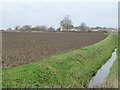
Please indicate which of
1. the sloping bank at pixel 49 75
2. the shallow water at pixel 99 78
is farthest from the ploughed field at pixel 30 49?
the shallow water at pixel 99 78

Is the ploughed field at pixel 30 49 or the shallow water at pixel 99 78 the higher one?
the ploughed field at pixel 30 49

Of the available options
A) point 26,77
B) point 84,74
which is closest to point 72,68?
point 84,74

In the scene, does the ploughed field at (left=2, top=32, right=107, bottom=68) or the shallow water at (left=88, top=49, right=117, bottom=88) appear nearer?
the shallow water at (left=88, top=49, right=117, bottom=88)

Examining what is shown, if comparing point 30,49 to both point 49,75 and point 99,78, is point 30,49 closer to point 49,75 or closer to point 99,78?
A: point 99,78

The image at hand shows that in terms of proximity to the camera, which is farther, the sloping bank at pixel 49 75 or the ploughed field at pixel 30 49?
the ploughed field at pixel 30 49

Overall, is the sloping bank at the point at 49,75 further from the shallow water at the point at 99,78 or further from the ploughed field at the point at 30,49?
the ploughed field at the point at 30,49

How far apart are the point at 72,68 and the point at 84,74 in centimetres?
98

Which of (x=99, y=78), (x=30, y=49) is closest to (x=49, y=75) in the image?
(x=99, y=78)

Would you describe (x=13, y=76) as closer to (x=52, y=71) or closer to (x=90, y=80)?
(x=52, y=71)

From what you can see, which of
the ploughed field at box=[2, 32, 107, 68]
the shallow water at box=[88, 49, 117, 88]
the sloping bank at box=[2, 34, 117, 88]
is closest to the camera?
the sloping bank at box=[2, 34, 117, 88]

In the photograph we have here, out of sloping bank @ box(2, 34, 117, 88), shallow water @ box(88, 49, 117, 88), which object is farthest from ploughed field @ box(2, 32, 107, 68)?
shallow water @ box(88, 49, 117, 88)

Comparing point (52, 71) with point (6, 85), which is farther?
point (52, 71)

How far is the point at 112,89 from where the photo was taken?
10.8 metres

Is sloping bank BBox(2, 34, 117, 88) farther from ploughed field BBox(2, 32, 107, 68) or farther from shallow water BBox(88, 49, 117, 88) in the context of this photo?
ploughed field BBox(2, 32, 107, 68)
